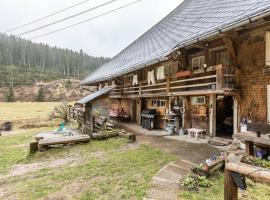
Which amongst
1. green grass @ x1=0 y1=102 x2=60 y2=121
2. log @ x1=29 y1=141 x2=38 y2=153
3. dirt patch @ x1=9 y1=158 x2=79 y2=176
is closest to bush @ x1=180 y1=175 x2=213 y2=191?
dirt patch @ x1=9 y1=158 x2=79 y2=176

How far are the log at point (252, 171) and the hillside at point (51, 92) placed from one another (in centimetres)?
6972

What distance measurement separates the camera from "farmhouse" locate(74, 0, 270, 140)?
7.38 m

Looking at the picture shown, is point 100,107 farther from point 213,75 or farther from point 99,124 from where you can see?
point 213,75

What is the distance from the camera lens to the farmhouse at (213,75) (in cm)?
738

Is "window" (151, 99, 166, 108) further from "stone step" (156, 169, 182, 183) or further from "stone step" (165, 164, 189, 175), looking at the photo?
"stone step" (156, 169, 182, 183)

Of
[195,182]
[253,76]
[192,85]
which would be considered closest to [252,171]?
[195,182]

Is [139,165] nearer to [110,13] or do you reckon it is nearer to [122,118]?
[110,13]

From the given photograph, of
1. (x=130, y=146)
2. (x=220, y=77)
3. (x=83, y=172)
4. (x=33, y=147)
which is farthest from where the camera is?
(x=130, y=146)

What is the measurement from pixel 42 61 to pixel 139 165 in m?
101

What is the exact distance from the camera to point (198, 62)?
35.6ft

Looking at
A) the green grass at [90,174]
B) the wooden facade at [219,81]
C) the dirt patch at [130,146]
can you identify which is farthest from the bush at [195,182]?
the dirt patch at [130,146]

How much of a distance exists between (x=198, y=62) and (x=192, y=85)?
151 centimetres

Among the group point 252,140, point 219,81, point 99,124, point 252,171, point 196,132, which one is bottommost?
point 196,132

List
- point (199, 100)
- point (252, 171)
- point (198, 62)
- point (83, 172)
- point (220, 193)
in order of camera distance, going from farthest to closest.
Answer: point (199, 100), point (198, 62), point (83, 172), point (220, 193), point (252, 171)
